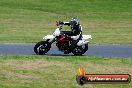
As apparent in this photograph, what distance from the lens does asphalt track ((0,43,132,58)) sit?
21188mm

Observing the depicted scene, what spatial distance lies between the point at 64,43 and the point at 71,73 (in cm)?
667

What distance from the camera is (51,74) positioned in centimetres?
1414

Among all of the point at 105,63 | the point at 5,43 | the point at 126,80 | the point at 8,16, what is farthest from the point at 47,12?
the point at 126,80

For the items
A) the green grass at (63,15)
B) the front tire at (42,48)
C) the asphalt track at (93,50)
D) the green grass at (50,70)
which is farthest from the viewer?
the green grass at (63,15)

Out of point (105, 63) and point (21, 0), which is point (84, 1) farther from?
point (105, 63)

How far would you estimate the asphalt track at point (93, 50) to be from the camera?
21.2 meters

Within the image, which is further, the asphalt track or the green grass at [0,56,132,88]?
the asphalt track

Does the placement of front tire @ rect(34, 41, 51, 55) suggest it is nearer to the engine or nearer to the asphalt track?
the asphalt track

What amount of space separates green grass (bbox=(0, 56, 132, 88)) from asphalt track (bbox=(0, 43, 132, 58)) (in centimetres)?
320

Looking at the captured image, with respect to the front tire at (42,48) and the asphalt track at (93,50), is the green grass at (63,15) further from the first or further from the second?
the front tire at (42,48)

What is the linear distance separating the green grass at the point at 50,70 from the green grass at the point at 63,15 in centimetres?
1315

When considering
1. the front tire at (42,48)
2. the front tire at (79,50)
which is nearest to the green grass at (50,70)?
the front tire at (79,50)

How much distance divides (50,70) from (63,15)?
33535 mm

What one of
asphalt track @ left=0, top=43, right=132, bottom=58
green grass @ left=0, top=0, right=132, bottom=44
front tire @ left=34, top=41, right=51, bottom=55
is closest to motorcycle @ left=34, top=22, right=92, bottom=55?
front tire @ left=34, top=41, right=51, bottom=55
